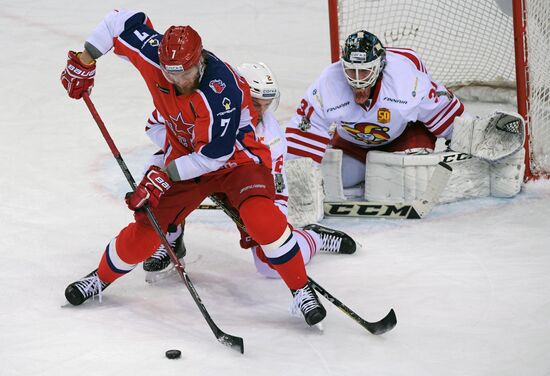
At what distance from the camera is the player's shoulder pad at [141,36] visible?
315cm

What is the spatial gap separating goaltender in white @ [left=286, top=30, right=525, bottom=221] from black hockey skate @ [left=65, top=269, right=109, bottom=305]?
1.01m

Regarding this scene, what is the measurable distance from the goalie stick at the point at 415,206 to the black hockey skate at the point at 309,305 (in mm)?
Answer: 1029

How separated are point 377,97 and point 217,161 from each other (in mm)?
1116

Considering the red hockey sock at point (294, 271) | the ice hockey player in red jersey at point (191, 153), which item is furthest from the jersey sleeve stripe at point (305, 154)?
the red hockey sock at point (294, 271)

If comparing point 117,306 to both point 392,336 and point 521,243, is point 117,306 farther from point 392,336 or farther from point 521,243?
point 521,243

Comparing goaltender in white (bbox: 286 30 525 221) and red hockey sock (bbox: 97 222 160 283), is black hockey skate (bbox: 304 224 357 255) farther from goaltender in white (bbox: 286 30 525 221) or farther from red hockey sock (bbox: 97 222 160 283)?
red hockey sock (bbox: 97 222 160 283)

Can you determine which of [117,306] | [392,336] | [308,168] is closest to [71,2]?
[308,168]

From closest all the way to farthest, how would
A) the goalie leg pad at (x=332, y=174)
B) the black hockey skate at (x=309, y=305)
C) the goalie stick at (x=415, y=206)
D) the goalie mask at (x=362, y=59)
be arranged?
the black hockey skate at (x=309, y=305)
the goalie mask at (x=362, y=59)
the goalie stick at (x=415, y=206)
the goalie leg pad at (x=332, y=174)

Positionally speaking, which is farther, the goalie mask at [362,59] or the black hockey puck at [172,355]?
the goalie mask at [362,59]

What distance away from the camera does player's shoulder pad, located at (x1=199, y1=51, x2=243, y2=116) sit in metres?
2.94

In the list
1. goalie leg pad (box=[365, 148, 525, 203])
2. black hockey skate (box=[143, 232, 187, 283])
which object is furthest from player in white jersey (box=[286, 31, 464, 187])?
black hockey skate (box=[143, 232, 187, 283])

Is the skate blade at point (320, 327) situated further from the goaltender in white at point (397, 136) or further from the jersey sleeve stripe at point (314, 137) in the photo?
the jersey sleeve stripe at point (314, 137)

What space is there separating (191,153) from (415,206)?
117 centimetres

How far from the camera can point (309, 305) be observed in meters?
2.94
